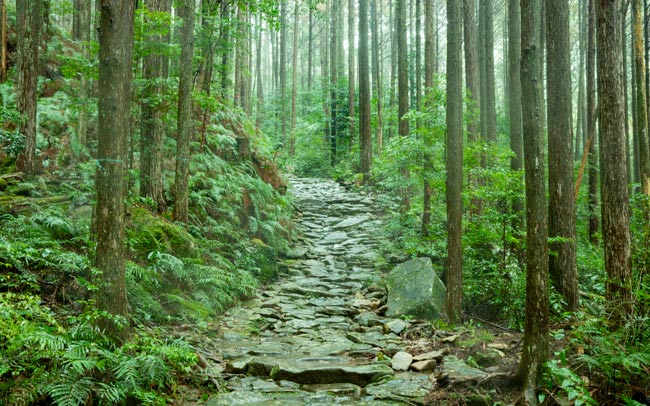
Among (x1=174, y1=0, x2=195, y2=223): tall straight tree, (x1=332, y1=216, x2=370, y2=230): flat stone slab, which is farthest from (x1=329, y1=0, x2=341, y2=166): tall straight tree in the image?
(x1=174, y1=0, x2=195, y2=223): tall straight tree

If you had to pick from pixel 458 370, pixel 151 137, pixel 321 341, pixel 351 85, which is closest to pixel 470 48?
pixel 151 137

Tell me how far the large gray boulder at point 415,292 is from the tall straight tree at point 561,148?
1.97 meters

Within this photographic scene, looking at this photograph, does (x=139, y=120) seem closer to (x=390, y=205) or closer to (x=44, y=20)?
(x=44, y=20)

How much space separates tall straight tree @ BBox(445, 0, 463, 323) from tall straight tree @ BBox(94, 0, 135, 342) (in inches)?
195

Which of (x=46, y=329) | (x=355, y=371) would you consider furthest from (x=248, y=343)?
(x=46, y=329)

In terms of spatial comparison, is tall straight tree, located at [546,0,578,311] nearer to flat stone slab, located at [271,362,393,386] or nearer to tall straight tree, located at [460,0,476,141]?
tall straight tree, located at [460,0,476,141]

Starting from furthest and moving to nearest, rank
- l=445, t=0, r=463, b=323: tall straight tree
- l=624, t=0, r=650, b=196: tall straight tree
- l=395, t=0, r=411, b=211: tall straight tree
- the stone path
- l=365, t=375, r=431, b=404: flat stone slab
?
l=395, t=0, r=411, b=211: tall straight tree < l=624, t=0, r=650, b=196: tall straight tree < l=445, t=0, r=463, b=323: tall straight tree < the stone path < l=365, t=375, r=431, b=404: flat stone slab

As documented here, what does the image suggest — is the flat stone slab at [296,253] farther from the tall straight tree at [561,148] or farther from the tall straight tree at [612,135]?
the tall straight tree at [612,135]

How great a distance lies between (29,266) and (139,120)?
15.7ft

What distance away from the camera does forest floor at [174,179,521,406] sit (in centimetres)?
484

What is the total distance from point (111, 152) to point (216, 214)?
6.24m

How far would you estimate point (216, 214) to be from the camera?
10516mm

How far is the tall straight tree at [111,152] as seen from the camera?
4.27 meters

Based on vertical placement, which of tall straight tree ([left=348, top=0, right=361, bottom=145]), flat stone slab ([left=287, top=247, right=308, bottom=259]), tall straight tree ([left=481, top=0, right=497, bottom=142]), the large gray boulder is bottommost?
the large gray boulder
